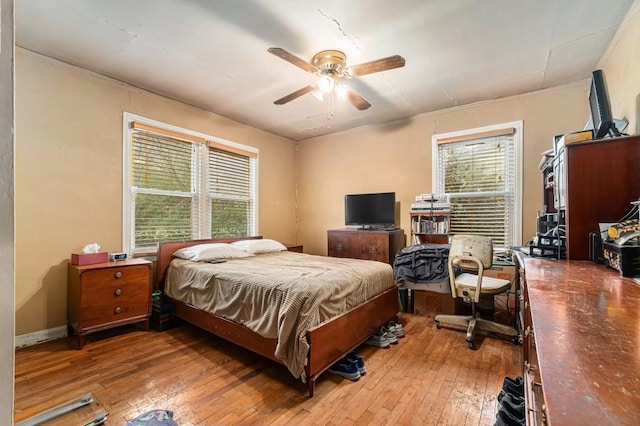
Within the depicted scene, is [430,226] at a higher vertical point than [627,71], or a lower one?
lower

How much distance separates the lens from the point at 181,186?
3.70 meters

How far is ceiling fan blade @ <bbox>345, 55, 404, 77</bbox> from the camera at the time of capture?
2.12m

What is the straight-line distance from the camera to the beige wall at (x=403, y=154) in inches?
129

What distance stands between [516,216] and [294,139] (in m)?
3.67

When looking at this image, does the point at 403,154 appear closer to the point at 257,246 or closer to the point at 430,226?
the point at 430,226

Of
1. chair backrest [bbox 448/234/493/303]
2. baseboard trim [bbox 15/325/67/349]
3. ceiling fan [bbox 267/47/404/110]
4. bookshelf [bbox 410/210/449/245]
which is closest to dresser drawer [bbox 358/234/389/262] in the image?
bookshelf [bbox 410/210/449/245]

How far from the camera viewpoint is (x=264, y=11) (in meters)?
2.06

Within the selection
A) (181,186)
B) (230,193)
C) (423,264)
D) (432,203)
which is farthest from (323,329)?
(230,193)

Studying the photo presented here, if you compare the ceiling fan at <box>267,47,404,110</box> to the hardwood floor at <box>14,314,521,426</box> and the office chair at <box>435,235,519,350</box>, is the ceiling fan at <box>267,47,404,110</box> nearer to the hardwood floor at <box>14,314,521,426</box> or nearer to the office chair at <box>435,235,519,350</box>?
the office chair at <box>435,235,519,350</box>

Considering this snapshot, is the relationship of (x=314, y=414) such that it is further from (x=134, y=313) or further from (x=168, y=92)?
(x=168, y=92)

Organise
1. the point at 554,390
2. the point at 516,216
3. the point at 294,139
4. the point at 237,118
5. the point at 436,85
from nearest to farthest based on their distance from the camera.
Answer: the point at 554,390 → the point at 436,85 → the point at 516,216 → the point at 237,118 → the point at 294,139

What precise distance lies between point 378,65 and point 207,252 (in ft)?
8.32

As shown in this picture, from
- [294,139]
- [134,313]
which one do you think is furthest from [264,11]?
[294,139]

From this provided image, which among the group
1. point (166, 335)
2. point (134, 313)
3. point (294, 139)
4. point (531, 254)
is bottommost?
point (166, 335)
